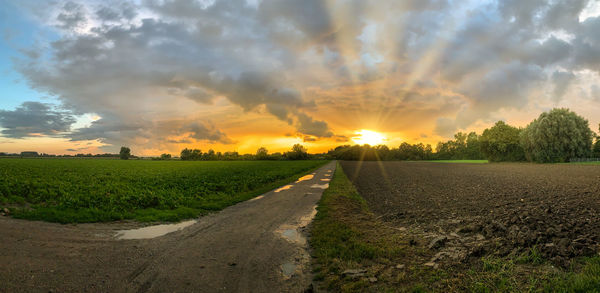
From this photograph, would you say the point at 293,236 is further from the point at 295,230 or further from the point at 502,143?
the point at 502,143

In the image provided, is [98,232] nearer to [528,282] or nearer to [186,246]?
[186,246]

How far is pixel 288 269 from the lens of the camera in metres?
6.12

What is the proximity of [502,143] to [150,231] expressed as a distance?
103 meters

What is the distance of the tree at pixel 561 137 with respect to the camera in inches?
2347

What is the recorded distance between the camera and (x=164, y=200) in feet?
46.8

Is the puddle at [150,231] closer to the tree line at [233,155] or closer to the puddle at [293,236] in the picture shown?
the puddle at [293,236]

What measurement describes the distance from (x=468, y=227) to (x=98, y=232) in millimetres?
13030

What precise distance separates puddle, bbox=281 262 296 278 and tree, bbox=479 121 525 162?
100626mm

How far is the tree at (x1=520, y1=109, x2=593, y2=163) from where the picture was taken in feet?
196

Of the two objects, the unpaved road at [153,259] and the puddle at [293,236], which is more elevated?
the unpaved road at [153,259]

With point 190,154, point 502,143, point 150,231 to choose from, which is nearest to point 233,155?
point 190,154

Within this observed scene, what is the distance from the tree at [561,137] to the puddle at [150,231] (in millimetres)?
82612

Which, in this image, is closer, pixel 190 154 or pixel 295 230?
pixel 295 230

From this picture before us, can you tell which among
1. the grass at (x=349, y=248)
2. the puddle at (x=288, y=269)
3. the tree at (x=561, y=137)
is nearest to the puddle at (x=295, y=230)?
the grass at (x=349, y=248)
